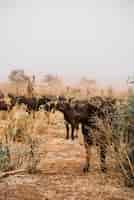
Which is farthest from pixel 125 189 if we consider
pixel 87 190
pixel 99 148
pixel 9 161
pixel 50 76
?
pixel 50 76

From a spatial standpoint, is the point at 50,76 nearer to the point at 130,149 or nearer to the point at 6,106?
the point at 6,106

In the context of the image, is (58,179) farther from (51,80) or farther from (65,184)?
(51,80)

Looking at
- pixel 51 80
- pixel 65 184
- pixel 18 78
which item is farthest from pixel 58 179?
pixel 51 80

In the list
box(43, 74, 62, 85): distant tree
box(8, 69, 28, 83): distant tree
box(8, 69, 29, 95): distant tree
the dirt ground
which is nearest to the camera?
the dirt ground

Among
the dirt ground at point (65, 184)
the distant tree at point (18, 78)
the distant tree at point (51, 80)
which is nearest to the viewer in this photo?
the dirt ground at point (65, 184)

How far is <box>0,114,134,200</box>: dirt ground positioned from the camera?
616 centimetres

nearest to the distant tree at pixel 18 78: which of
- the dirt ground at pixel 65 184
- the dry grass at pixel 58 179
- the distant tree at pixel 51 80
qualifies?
the distant tree at pixel 51 80

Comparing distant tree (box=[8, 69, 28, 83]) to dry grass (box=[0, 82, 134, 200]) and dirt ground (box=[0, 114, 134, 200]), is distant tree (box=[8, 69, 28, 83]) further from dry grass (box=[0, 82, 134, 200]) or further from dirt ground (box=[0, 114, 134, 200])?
dirt ground (box=[0, 114, 134, 200])

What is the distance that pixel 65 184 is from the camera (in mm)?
6832

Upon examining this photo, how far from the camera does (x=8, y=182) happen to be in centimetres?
668

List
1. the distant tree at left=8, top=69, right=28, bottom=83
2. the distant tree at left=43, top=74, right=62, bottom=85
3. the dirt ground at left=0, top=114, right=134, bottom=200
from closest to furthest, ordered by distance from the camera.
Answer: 1. the dirt ground at left=0, top=114, right=134, bottom=200
2. the distant tree at left=8, top=69, right=28, bottom=83
3. the distant tree at left=43, top=74, right=62, bottom=85

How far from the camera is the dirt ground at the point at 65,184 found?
6.16 m

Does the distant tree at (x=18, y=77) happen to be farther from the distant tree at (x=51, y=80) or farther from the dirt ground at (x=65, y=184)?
the dirt ground at (x=65, y=184)

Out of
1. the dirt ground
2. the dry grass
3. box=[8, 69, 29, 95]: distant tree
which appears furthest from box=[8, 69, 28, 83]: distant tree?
the dirt ground
